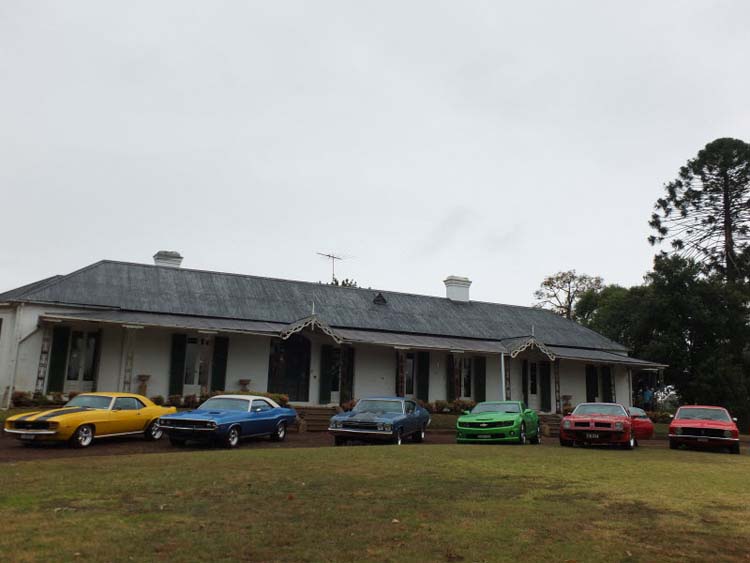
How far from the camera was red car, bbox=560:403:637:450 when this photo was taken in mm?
16625

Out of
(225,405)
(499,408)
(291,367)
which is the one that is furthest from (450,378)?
(225,405)

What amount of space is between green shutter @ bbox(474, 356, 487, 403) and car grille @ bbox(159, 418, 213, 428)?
696 inches

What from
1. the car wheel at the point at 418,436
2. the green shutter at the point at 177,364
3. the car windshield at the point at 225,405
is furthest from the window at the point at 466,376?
the car windshield at the point at 225,405

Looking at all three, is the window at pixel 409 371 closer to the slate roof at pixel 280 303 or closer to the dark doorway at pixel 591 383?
the slate roof at pixel 280 303

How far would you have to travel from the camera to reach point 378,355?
28.0m

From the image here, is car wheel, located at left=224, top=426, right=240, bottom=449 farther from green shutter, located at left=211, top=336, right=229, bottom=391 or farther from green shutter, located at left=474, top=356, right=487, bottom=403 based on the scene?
green shutter, located at left=474, top=356, right=487, bottom=403

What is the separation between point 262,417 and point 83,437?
168 inches

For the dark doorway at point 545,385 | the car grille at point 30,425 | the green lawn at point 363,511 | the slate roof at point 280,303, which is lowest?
the green lawn at point 363,511

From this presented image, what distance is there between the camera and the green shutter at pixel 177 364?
23639 millimetres

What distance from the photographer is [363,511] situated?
7012mm

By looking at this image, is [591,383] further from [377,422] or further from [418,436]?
[377,422]

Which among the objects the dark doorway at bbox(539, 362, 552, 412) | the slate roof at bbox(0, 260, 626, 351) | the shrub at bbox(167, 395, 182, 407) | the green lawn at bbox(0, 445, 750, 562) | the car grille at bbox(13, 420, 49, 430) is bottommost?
the green lawn at bbox(0, 445, 750, 562)

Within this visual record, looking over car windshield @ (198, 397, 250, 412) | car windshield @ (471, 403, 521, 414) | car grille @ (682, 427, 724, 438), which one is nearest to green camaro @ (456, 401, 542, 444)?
car windshield @ (471, 403, 521, 414)

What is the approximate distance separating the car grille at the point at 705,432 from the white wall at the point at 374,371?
13.0 metres
